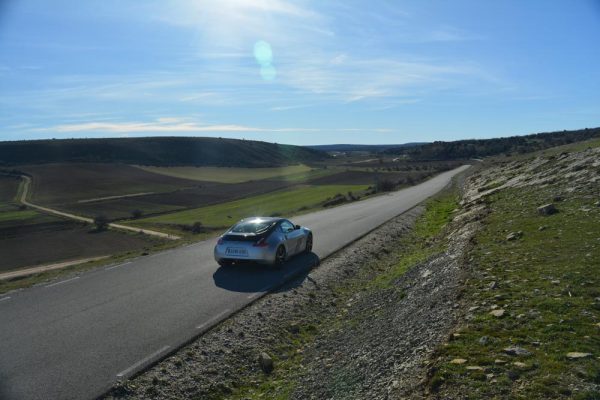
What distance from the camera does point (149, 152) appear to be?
14962 centimetres

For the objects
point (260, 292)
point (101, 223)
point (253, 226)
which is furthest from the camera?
Answer: point (101, 223)

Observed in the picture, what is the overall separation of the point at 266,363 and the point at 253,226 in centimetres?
591

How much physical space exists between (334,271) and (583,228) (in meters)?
6.03

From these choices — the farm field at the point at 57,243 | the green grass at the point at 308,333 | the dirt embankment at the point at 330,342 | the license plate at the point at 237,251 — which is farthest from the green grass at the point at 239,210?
the dirt embankment at the point at 330,342

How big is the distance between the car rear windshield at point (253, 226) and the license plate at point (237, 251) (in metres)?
0.63

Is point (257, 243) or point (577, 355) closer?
point (577, 355)

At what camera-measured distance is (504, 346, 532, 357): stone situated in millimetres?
4716

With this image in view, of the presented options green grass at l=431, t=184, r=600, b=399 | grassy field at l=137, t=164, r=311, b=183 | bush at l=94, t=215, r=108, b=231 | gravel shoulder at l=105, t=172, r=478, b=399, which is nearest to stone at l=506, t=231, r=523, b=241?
green grass at l=431, t=184, r=600, b=399

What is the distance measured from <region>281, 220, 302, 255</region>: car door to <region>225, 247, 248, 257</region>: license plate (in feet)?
4.74

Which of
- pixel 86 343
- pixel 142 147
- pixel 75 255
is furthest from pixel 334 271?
pixel 142 147

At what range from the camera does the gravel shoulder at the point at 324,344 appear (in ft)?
18.1

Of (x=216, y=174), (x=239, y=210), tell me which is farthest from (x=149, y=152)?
(x=239, y=210)

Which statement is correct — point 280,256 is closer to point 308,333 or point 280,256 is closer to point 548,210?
point 308,333

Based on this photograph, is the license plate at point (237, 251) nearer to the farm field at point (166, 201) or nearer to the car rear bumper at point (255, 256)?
the car rear bumper at point (255, 256)
